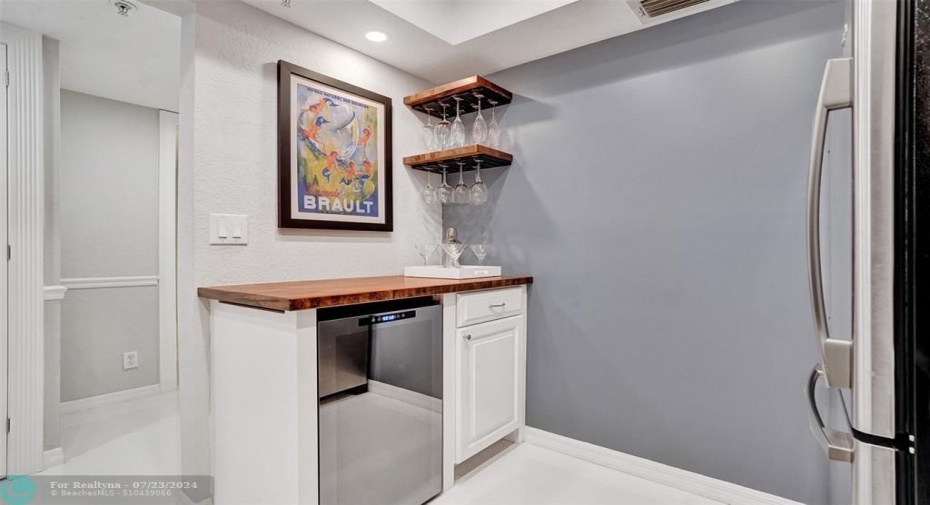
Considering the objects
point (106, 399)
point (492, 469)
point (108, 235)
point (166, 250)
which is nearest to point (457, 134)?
point (492, 469)

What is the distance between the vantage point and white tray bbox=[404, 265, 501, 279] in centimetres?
218

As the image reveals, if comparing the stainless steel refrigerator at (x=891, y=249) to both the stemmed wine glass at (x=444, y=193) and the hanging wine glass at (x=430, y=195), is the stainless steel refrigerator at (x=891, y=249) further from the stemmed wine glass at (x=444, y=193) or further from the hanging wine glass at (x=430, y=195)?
the hanging wine glass at (x=430, y=195)

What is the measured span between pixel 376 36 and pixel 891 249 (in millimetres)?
2130

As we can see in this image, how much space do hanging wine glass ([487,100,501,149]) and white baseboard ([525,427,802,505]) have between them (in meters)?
1.62

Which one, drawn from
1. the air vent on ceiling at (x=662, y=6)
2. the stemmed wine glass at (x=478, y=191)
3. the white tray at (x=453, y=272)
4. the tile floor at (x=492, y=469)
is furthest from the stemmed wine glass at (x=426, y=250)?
the air vent on ceiling at (x=662, y=6)

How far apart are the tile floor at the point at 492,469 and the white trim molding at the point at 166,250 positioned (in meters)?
0.64

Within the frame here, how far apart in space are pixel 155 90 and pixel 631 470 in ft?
12.2

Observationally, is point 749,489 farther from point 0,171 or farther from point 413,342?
point 0,171

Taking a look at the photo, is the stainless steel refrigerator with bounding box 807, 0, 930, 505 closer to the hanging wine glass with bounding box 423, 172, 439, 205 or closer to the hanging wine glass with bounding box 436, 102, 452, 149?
the hanging wine glass with bounding box 436, 102, 452, 149

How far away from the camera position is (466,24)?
2234mm

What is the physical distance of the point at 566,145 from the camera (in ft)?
7.70

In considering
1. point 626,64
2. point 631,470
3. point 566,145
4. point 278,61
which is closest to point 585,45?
point 626,64

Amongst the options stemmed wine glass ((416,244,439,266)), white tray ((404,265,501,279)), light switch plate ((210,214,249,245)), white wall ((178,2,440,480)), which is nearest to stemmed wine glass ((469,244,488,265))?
white tray ((404,265,501,279))

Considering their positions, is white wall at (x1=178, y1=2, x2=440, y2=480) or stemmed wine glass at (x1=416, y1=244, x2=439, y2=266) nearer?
white wall at (x1=178, y1=2, x2=440, y2=480)
